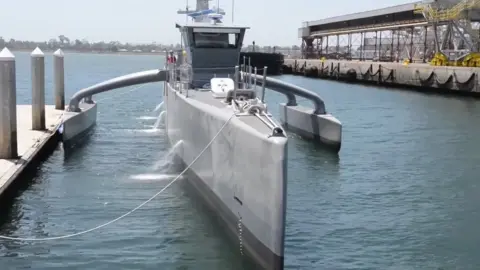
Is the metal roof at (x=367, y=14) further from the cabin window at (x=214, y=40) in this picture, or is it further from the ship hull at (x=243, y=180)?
the ship hull at (x=243, y=180)

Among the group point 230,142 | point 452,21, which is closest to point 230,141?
point 230,142

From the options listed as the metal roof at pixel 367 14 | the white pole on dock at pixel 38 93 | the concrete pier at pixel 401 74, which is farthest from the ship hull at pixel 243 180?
the metal roof at pixel 367 14

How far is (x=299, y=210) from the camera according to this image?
692 inches

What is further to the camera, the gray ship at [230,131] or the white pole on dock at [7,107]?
the white pole on dock at [7,107]

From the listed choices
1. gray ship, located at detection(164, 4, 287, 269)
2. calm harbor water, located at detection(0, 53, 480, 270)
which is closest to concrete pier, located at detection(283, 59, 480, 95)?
calm harbor water, located at detection(0, 53, 480, 270)

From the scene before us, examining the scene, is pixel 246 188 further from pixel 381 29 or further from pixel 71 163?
pixel 381 29

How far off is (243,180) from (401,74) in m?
55.5

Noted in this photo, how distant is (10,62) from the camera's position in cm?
1970

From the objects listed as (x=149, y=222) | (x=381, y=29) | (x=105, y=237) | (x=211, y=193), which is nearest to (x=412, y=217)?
(x=211, y=193)

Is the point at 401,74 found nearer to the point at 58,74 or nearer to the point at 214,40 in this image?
the point at 58,74

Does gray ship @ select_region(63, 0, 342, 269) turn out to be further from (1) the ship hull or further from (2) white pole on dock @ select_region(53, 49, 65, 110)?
(2) white pole on dock @ select_region(53, 49, 65, 110)

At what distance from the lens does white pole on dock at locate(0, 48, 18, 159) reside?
19.3 m

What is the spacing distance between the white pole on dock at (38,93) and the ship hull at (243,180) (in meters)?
8.80

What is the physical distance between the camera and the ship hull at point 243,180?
12164 mm
